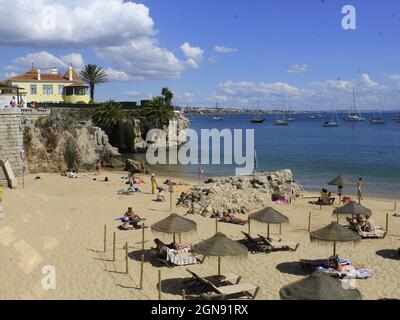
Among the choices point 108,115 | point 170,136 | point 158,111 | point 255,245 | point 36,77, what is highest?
point 36,77

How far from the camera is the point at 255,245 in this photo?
17344 mm

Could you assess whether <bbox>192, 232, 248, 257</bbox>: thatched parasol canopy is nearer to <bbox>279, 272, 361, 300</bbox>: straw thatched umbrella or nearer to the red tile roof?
<bbox>279, 272, 361, 300</bbox>: straw thatched umbrella

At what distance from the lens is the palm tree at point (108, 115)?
53.4 m

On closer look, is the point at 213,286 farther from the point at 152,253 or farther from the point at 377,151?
the point at 377,151

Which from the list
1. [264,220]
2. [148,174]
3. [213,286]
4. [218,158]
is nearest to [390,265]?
[264,220]

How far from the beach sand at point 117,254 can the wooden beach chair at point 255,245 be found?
0.40 m

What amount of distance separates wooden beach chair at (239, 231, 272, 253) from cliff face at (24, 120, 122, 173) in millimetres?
27844

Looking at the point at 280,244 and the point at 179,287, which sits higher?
the point at 280,244

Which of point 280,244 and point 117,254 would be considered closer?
point 117,254

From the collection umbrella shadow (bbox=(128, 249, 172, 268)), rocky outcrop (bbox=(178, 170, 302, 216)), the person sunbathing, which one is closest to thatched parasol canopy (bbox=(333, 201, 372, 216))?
the person sunbathing

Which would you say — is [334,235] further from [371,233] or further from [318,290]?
[371,233]

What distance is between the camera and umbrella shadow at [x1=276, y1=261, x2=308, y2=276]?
14875 mm

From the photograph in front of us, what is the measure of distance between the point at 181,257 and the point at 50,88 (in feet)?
173

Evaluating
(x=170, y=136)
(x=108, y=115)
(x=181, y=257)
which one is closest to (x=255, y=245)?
(x=181, y=257)
